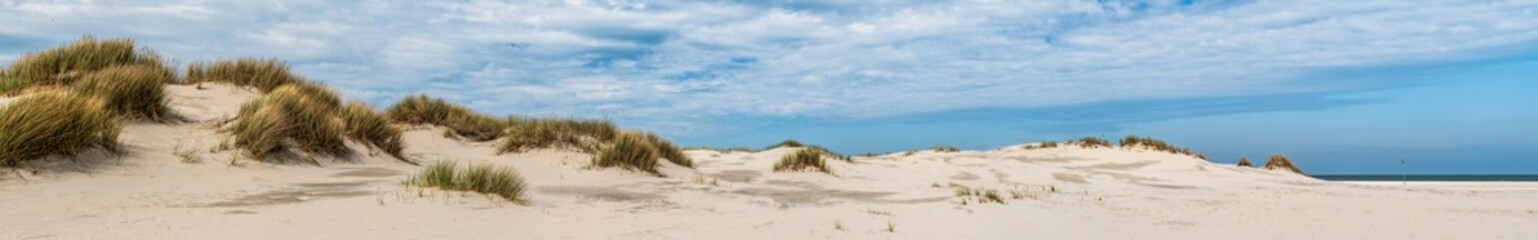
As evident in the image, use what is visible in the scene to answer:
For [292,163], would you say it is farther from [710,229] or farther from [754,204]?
[710,229]

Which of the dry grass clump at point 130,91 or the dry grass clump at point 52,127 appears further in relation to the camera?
the dry grass clump at point 130,91

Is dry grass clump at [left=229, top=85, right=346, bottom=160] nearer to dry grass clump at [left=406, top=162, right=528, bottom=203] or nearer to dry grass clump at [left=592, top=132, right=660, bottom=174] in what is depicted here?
dry grass clump at [left=406, top=162, right=528, bottom=203]

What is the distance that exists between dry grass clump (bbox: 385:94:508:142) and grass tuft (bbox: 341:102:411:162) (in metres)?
1.98

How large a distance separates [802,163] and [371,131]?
15.8ft

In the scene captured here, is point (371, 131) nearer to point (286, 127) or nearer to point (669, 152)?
point (286, 127)

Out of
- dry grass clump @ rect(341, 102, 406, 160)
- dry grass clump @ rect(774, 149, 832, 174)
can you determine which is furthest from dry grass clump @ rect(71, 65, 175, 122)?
dry grass clump @ rect(774, 149, 832, 174)

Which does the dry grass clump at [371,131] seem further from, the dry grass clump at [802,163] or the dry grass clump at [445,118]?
the dry grass clump at [802,163]

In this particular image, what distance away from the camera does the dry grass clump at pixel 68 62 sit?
28.4 ft

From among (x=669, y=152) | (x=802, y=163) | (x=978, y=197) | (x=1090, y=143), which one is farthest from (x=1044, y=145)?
(x=978, y=197)

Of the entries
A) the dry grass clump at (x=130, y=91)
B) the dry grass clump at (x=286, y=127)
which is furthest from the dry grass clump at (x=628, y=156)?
the dry grass clump at (x=130, y=91)

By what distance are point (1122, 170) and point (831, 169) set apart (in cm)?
687

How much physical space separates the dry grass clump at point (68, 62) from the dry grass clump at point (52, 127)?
336 centimetres

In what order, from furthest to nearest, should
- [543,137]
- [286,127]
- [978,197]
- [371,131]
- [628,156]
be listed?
1. [543,137]
2. [628,156]
3. [371,131]
4. [286,127]
5. [978,197]

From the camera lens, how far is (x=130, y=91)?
742 centimetres
